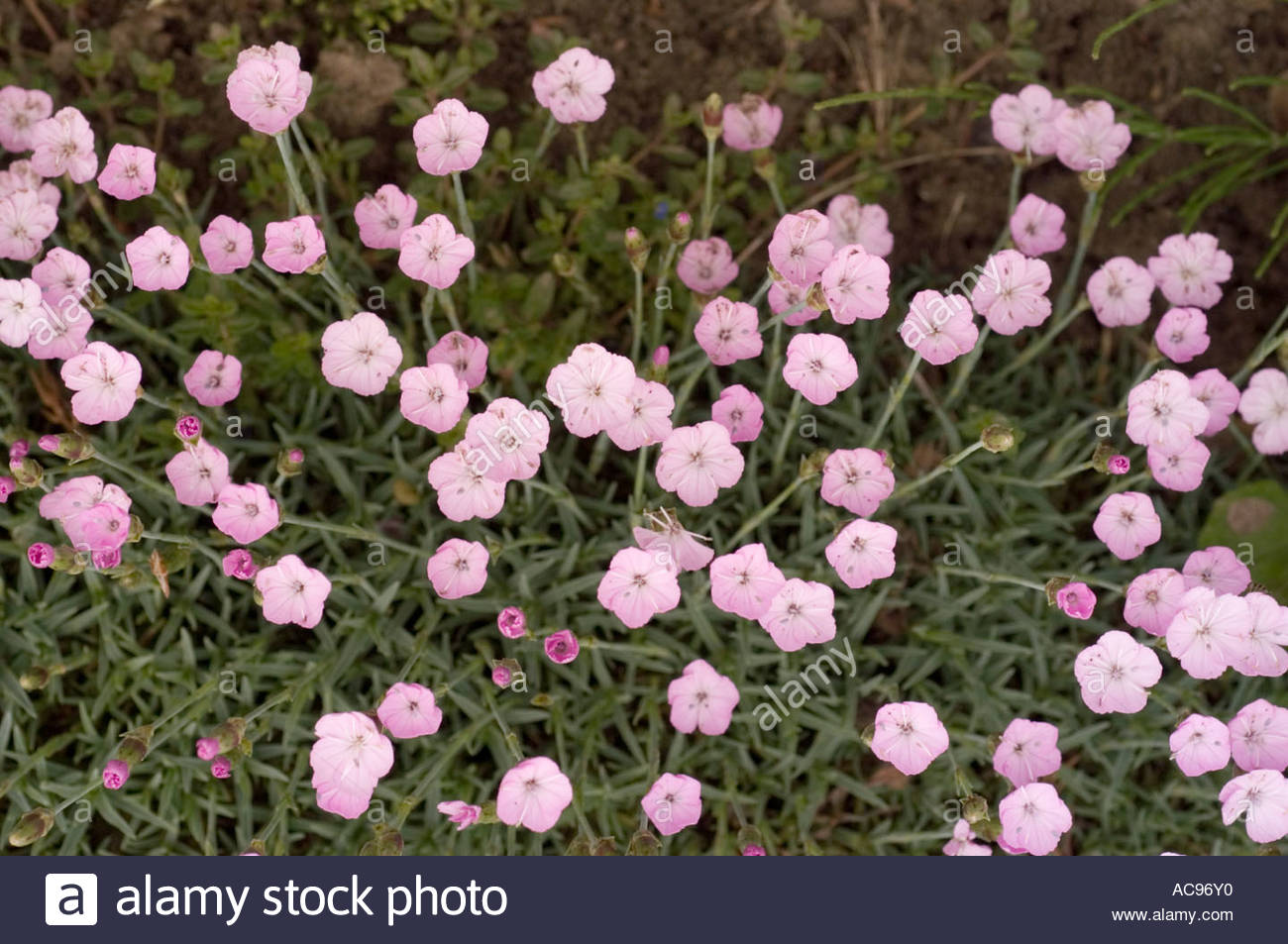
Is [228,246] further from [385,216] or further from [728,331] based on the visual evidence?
[728,331]

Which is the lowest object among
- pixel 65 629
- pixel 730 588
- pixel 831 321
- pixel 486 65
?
pixel 65 629

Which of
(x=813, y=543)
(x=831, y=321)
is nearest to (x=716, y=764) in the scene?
(x=813, y=543)

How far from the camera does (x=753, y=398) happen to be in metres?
2.56

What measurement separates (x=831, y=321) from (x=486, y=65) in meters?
1.30

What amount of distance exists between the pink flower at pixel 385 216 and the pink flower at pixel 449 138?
0.15 meters

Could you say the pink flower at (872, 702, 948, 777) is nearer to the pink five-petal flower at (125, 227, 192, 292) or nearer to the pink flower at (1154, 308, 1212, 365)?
the pink flower at (1154, 308, 1212, 365)

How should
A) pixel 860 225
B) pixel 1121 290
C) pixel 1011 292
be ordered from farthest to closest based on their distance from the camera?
1. pixel 860 225
2. pixel 1121 290
3. pixel 1011 292

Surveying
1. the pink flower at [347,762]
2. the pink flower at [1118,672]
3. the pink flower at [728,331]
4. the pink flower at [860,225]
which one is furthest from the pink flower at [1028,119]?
the pink flower at [347,762]

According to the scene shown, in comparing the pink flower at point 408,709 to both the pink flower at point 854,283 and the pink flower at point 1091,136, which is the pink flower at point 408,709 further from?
the pink flower at point 1091,136

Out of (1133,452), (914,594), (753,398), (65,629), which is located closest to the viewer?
(753,398)

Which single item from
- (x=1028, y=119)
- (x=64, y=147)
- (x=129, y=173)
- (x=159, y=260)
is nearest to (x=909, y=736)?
(x=1028, y=119)

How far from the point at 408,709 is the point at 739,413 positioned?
3.18 feet

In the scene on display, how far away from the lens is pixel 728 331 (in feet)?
8.40

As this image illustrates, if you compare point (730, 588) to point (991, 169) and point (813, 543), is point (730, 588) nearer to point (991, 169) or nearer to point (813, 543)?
point (813, 543)
